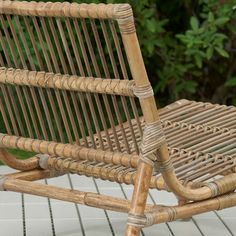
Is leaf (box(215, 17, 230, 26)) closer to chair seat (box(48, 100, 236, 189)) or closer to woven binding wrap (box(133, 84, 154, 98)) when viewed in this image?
chair seat (box(48, 100, 236, 189))

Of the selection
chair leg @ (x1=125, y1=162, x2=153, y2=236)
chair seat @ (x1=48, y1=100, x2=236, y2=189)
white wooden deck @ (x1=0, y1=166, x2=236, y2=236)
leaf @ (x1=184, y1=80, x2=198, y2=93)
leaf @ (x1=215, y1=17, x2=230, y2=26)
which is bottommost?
leaf @ (x1=184, y1=80, x2=198, y2=93)

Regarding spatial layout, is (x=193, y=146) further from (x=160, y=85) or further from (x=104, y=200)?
(x=160, y=85)

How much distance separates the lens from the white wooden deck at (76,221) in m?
3.34

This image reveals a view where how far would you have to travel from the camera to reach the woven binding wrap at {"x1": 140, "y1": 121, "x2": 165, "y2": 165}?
2342mm

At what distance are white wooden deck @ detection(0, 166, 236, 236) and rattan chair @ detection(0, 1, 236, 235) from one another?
45 centimetres

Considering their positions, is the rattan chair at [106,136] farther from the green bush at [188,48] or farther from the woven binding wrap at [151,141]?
the green bush at [188,48]

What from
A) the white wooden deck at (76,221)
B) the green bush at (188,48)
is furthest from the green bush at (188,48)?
the white wooden deck at (76,221)

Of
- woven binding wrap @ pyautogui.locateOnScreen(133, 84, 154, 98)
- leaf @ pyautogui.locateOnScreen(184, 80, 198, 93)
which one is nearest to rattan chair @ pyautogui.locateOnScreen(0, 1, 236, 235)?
woven binding wrap @ pyautogui.locateOnScreen(133, 84, 154, 98)

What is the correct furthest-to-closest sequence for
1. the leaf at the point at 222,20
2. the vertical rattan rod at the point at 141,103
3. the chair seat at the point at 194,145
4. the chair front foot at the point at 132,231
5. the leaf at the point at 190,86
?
the leaf at the point at 190,86 < the leaf at the point at 222,20 < the chair seat at the point at 194,145 < the chair front foot at the point at 132,231 < the vertical rattan rod at the point at 141,103

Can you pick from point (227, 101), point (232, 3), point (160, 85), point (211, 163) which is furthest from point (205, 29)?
point (211, 163)

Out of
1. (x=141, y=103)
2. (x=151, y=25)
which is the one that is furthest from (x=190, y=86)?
(x=141, y=103)

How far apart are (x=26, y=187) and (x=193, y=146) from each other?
1.86 ft

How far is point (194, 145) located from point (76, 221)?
2.41 ft

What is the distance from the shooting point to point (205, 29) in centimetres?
465
